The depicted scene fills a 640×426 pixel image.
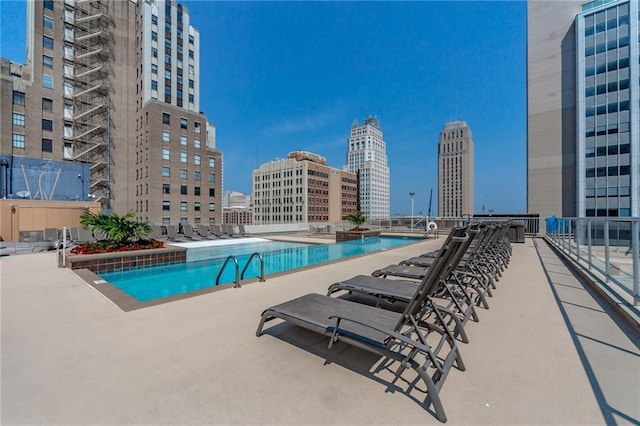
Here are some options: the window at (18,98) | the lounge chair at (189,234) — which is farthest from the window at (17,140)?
the lounge chair at (189,234)

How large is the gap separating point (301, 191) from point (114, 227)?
6376cm

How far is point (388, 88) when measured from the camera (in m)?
46.2

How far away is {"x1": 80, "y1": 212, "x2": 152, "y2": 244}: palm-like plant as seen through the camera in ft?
28.2

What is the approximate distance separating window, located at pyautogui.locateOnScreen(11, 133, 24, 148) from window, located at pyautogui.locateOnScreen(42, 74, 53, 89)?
19.6ft

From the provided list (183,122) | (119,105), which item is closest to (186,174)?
(183,122)

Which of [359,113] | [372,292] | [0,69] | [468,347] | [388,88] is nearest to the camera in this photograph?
[468,347]

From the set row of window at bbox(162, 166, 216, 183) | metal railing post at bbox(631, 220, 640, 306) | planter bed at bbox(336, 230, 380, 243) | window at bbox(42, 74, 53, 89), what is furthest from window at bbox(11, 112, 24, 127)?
metal railing post at bbox(631, 220, 640, 306)

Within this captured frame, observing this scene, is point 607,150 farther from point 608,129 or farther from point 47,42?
point 47,42

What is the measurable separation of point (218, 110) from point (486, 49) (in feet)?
145

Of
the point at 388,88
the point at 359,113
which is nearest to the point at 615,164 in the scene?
the point at 388,88

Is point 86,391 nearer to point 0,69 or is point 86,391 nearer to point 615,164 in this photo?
point 0,69

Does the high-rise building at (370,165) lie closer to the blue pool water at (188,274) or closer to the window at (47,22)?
the window at (47,22)

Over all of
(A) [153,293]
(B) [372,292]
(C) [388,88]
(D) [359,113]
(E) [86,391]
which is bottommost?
(A) [153,293]

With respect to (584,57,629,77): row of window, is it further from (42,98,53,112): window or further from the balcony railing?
(42,98,53,112): window
